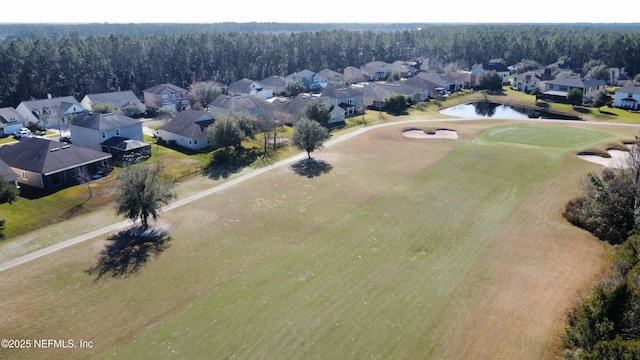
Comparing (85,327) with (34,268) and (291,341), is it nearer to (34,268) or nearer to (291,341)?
(34,268)

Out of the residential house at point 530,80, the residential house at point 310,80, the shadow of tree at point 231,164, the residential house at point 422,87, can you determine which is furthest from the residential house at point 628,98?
the shadow of tree at point 231,164

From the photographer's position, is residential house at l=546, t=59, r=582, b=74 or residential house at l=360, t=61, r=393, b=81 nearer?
residential house at l=546, t=59, r=582, b=74

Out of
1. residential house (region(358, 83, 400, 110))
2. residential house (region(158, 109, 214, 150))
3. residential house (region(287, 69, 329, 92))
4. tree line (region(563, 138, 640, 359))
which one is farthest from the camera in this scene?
residential house (region(287, 69, 329, 92))

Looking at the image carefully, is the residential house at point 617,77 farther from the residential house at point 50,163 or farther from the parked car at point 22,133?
the parked car at point 22,133

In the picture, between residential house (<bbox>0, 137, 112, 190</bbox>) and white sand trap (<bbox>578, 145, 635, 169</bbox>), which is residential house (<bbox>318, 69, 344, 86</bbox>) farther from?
residential house (<bbox>0, 137, 112, 190</bbox>)

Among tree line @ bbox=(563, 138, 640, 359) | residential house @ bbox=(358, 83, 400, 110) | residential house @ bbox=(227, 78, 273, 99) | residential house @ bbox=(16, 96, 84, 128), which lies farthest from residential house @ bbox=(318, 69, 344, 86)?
tree line @ bbox=(563, 138, 640, 359)

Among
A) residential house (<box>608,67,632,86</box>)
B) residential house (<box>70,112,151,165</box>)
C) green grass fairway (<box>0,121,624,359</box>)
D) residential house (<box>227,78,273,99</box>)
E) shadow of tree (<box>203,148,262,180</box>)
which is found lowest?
green grass fairway (<box>0,121,624,359</box>)
